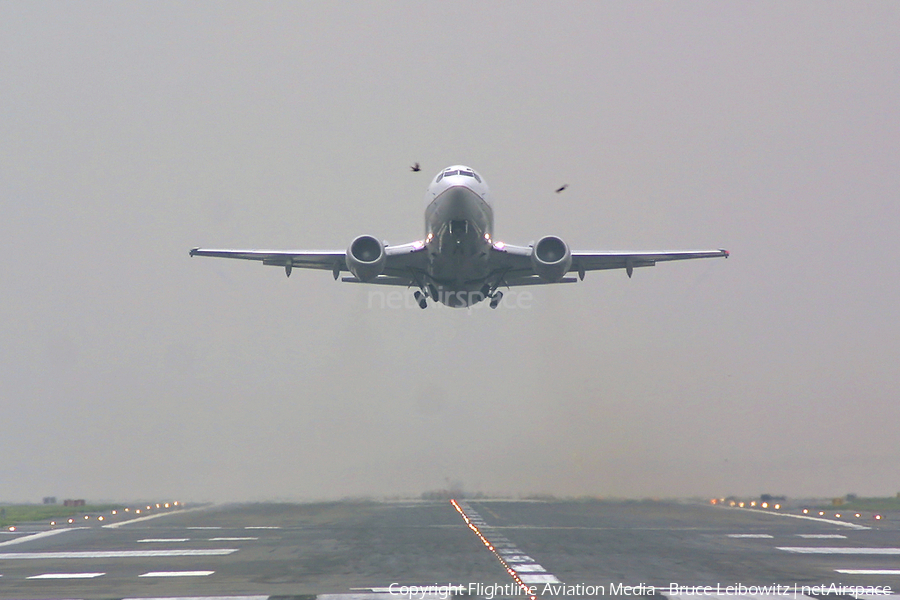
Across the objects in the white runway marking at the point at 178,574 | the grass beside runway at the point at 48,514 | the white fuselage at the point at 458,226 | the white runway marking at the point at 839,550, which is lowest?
the white runway marking at the point at 178,574

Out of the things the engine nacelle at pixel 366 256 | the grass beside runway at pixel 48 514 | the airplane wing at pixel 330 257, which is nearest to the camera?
the engine nacelle at pixel 366 256

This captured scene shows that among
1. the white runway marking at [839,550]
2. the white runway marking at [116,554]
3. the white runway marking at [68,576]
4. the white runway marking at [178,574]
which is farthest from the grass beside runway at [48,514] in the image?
the white runway marking at [839,550]

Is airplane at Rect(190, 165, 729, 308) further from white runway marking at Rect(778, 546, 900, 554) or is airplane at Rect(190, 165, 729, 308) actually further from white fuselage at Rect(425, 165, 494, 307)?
white runway marking at Rect(778, 546, 900, 554)

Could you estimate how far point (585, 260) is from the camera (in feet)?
138

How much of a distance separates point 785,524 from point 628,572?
2239 cm

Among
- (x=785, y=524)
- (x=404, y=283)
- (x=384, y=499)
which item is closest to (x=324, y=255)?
(x=404, y=283)

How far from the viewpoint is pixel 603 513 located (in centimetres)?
4734

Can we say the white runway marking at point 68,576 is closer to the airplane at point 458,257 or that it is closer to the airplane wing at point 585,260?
the airplane at point 458,257

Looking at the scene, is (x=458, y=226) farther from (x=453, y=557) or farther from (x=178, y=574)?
(x=178, y=574)

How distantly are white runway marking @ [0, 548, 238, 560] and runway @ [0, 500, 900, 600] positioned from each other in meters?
0.08

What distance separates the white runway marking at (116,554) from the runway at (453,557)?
75 mm

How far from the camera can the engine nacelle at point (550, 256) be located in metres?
37.4

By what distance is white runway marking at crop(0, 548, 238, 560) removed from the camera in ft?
96.0

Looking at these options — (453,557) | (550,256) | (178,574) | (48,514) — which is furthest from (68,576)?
(48,514)
